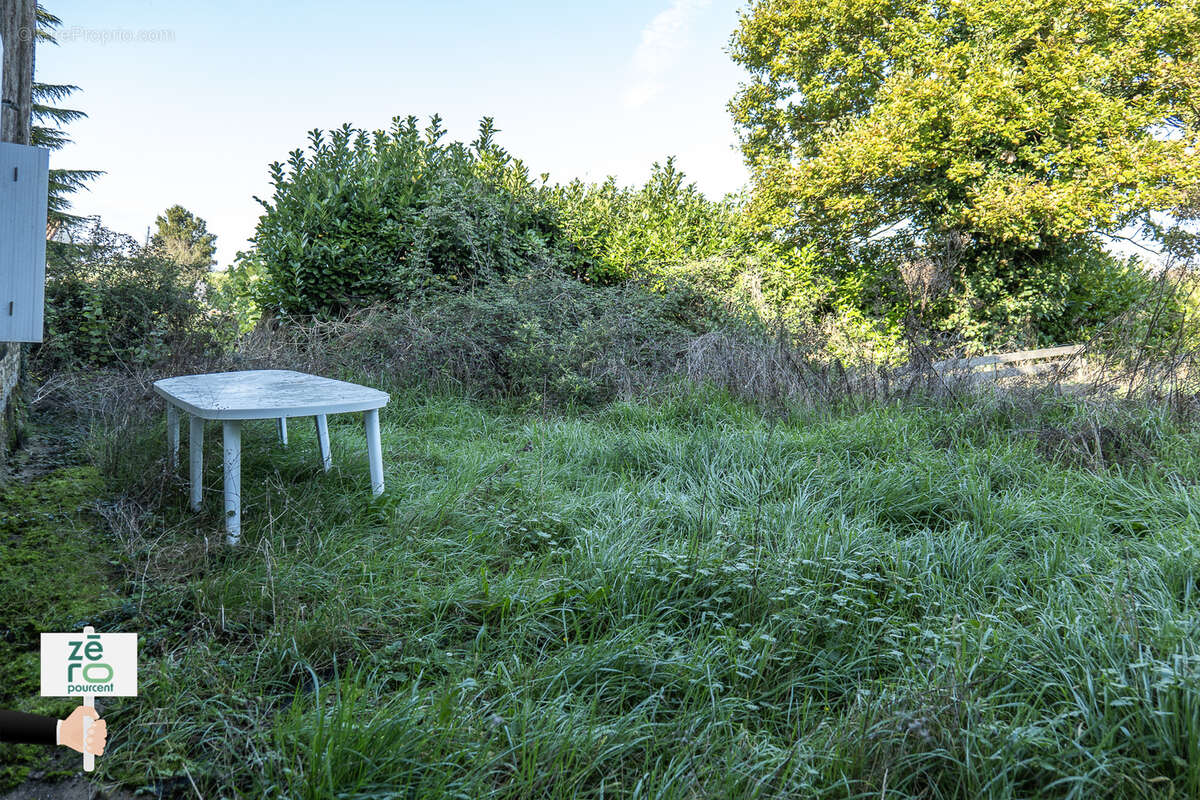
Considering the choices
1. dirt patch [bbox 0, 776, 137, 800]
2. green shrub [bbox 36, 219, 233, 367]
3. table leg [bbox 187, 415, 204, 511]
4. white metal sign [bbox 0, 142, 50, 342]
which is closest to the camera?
dirt patch [bbox 0, 776, 137, 800]

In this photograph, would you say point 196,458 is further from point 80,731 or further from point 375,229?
point 375,229

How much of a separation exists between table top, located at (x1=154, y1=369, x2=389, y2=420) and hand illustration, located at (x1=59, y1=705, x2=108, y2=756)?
1.30 metres

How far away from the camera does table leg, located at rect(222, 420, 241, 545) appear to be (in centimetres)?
241

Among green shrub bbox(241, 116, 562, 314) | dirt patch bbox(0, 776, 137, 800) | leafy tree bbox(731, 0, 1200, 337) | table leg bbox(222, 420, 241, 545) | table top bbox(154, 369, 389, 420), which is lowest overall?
dirt patch bbox(0, 776, 137, 800)

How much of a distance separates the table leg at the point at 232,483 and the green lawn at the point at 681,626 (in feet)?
0.29

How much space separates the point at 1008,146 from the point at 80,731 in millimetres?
13753

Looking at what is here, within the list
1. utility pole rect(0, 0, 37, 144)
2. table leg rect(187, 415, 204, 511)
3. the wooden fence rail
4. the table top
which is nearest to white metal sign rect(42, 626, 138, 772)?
the table top

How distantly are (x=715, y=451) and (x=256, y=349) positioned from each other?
4584 mm

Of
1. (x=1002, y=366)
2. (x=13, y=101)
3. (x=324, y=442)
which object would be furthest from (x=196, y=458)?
(x=1002, y=366)

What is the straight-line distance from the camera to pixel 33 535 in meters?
2.57

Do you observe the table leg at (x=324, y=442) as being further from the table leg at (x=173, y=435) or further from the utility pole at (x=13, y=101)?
the utility pole at (x=13, y=101)

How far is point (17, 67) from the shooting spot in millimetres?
3914

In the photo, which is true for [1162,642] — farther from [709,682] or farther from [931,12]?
[931,12]

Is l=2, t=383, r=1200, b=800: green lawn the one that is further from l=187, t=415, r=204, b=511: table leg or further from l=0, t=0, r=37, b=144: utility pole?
l=0, t=0, r=37, b=144: utility pole
